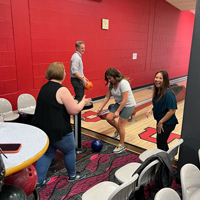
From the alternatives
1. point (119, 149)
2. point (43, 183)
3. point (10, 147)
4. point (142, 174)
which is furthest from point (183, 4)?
point (10, 147)

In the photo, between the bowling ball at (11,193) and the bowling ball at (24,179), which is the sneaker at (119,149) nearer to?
the bowling ball at (24,179)

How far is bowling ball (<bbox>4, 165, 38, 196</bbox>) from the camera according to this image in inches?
59.4

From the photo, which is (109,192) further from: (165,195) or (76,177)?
(76,177)

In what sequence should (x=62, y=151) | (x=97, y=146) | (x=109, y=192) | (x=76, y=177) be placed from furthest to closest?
(x=97, y=146), (x=76, y=177), (x=62, y=151), (x=109, y=192)

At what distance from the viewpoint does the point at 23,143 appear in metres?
1.58

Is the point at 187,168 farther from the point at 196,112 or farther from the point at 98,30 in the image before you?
the point at 98,30

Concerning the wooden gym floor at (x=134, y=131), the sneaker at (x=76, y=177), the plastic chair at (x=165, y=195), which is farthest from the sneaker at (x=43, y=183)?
the plastic chair at (x=165, y=195)

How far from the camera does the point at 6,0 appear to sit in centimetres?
398

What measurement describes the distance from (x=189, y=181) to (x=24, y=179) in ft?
4.20

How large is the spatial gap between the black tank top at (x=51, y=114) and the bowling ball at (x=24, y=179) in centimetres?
61

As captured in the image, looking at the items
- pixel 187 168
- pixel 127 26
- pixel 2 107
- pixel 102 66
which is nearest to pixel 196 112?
pixel 187 168

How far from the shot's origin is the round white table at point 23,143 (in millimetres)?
1328

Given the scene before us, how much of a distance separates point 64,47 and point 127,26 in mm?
2740

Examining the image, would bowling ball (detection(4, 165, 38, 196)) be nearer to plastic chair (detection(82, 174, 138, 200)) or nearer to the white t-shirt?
plastic chair (detection(82, 174, 138, 200))
